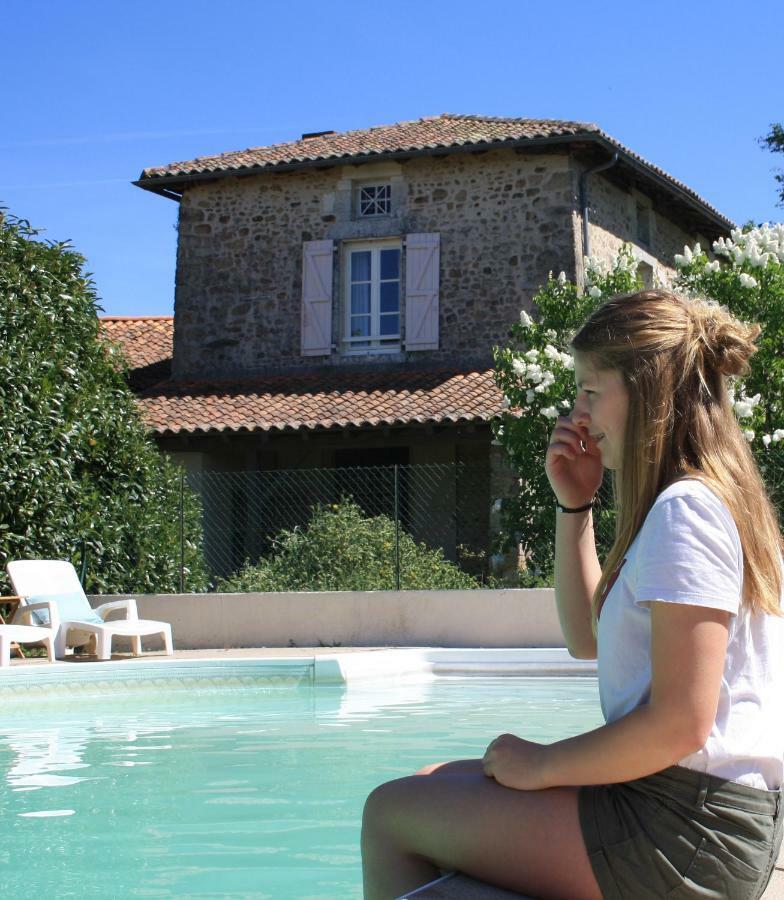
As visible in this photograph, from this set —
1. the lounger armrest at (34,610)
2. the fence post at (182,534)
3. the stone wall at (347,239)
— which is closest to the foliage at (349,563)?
the fence post at (182,534)

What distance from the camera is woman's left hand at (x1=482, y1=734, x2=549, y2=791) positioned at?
1.70m

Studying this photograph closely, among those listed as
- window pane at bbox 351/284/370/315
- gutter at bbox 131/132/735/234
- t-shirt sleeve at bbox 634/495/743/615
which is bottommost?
t-shirt sleeve at bbox 634/495/743/615

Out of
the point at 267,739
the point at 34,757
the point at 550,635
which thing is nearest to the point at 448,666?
the point at 550,635

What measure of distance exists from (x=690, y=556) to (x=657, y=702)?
201 mm

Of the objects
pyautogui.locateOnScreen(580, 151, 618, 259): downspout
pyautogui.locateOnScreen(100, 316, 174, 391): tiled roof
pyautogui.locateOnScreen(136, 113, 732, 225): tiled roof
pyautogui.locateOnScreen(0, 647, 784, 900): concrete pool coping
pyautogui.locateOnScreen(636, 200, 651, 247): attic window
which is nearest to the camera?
pyautogui.locateOnScreen(0, 647, 784, 900): concrete pool coping

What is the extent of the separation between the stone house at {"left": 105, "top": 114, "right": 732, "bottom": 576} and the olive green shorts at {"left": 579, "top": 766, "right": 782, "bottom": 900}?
13.6 m

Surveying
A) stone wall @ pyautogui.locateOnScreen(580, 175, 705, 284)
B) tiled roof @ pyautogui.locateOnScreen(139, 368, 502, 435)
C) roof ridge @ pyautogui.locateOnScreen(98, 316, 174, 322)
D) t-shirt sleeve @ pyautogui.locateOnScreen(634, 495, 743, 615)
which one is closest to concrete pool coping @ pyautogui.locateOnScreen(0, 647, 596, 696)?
tiled roof @ pyautogui.locateOnScreen(139, 368, 502, 435)

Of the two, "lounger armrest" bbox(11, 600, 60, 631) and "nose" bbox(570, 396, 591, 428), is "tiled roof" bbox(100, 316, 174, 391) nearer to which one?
"lounger armrest" bbox(11, 600, 60, 631)

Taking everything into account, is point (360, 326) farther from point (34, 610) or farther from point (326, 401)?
point (34, 610)

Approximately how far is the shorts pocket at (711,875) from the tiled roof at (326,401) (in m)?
13.2

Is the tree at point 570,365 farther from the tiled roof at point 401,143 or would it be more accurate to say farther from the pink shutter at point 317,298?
the pink shutter at point 317,298

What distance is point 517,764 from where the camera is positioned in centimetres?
172

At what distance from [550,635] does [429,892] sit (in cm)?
948

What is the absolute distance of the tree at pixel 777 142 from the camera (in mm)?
22047
